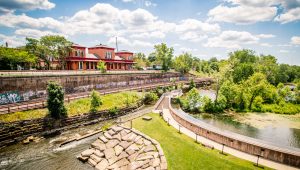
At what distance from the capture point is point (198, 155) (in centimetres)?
1597

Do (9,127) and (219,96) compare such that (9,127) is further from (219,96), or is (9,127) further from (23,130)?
(219,96)

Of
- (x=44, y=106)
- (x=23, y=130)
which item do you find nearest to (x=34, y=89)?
(x=44, y=106)

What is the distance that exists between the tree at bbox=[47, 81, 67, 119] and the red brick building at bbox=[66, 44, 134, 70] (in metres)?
30.8

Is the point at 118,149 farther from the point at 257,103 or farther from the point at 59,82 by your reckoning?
the point at 257,103

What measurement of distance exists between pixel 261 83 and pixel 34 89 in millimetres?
47140

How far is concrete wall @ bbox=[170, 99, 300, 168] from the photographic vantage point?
47.0ft

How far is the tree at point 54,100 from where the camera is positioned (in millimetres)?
27109

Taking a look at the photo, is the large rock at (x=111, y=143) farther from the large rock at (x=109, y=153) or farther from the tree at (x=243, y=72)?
the tree at (x=243, y=72)

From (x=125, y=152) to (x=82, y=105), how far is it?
17.5 meters

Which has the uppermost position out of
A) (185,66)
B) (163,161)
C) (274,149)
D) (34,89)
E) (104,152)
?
(185,66)

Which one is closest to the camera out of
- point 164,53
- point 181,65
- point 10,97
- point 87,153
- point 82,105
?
point 87,153

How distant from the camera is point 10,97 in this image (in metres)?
30.3

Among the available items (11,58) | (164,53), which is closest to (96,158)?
(11,58)

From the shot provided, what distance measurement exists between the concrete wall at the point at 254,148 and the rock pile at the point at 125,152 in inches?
224
